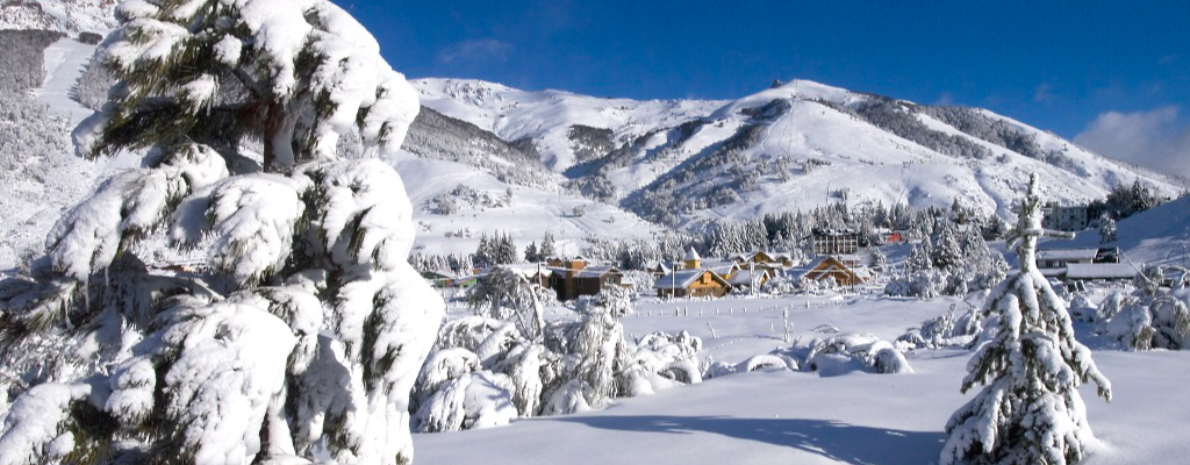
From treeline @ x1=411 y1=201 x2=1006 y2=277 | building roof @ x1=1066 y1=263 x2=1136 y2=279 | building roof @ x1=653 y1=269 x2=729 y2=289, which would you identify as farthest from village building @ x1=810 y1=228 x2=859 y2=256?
building roof @ x1=1066 y1=263 x2=1136 y2=279

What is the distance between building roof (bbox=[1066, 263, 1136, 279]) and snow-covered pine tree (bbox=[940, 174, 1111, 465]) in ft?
204

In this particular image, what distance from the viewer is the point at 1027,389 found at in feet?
19.0

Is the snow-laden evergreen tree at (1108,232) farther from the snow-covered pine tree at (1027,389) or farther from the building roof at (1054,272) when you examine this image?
the snow-covered pine tree at (1027,389)

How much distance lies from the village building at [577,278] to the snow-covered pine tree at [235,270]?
6267cm

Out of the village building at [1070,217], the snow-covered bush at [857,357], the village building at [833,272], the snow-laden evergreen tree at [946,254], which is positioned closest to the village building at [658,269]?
the village building at [833,272]

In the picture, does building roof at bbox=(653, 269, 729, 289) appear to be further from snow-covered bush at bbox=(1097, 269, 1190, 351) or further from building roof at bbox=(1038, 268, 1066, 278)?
snow-covered bush at bbox=(1097, 269, 1190, 351)

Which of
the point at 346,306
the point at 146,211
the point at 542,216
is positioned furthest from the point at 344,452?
the point at 542,216

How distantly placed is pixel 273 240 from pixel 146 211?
52cm

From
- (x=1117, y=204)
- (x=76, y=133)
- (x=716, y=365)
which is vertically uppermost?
(x=1117, y=204)

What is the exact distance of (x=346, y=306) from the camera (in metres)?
2.97

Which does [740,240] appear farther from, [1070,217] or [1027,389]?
Answer: [1027,389]

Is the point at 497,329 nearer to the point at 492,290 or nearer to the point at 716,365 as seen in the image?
the point at 492,290

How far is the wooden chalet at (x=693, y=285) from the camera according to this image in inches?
2495

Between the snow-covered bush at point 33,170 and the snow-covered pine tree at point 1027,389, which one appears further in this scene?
the snow-covered bush at point 33,170
